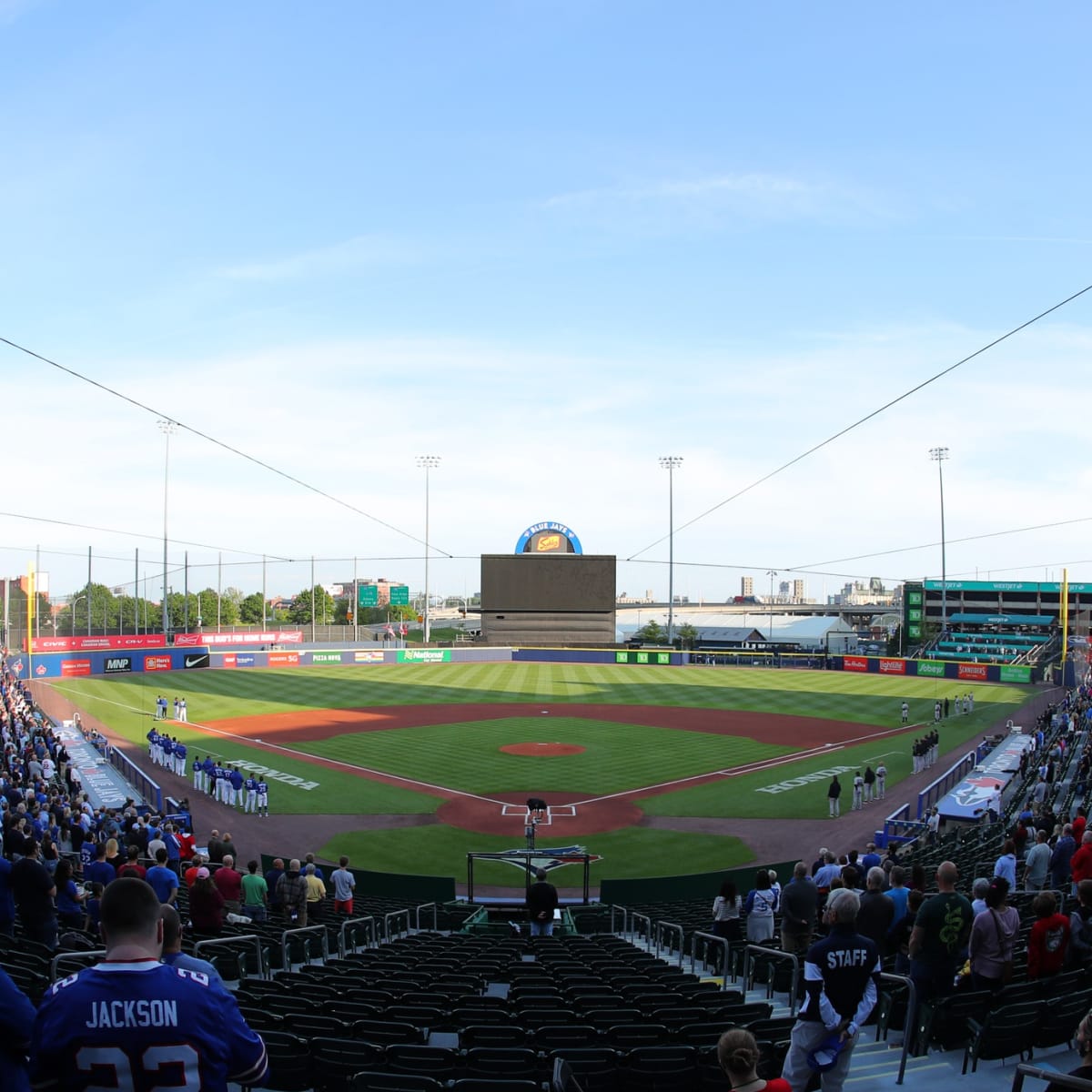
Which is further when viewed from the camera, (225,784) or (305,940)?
(225,784)

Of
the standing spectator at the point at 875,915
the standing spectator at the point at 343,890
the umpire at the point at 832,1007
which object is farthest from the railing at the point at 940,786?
the umpire at the point at 832,1007

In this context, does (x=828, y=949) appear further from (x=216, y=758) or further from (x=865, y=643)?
(x=865, y=643)

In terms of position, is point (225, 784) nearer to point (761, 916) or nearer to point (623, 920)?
point (623, 920)

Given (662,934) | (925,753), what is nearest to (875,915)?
(662,934)

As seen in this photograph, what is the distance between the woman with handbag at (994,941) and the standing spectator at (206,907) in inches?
317

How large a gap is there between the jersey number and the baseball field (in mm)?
19694

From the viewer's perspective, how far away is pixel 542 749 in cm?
3691

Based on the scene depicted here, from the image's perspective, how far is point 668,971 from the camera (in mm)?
10141

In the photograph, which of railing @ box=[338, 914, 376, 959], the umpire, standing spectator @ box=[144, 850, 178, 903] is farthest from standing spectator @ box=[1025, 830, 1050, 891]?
standing spectator @ box=[144, 850, 178, 903]

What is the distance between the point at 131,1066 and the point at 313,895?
12.5 meters

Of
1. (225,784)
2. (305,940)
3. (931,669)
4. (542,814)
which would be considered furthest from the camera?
(931,669)

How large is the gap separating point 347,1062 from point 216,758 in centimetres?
3112

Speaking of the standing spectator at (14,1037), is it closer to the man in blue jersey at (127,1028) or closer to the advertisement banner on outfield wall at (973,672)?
the man in blue jersey at (127,1028)

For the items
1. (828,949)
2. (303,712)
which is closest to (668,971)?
(828,949)
